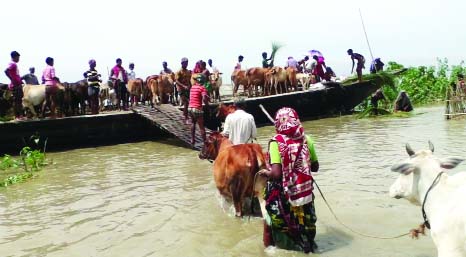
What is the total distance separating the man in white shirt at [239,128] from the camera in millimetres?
7434

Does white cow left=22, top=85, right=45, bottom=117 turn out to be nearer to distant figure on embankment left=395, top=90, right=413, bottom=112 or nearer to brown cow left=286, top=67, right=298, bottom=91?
brown cow left=286, top=67, right=298, bottom=91

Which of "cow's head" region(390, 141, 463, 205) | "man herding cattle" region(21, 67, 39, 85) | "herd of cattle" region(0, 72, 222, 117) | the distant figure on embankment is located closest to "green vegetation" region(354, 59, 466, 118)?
the distant figure on embankment

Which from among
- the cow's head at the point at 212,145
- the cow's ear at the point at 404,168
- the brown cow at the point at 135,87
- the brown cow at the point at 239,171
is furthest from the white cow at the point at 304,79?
the cow's ear at the point at 404,168

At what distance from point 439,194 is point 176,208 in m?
4.82

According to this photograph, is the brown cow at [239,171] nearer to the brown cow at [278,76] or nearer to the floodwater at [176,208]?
the floodwater at [176,208]

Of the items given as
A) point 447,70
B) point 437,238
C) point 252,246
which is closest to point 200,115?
point 252,246

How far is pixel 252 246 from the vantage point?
19.2 ft

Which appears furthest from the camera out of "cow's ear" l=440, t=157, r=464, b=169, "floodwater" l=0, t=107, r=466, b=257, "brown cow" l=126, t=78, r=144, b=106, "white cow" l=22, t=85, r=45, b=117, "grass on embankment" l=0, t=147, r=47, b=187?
"brown cow" l=126, t=78, r=144, b=106

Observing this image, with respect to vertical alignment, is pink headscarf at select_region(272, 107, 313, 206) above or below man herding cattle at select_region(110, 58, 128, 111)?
below

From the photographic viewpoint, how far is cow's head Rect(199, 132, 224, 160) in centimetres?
746

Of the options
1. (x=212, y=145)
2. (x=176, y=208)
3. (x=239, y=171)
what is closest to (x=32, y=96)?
(x=176, y=208)

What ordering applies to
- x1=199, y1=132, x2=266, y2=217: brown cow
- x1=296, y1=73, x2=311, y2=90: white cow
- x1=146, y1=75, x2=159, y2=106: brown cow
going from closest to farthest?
x1=199, y1=132, x2=266, y2=217: brown cow < x1=146, y1=75, x2=159, y2=106: brown cow < x1=296, y1=73, x2=311, y2=90: white cow

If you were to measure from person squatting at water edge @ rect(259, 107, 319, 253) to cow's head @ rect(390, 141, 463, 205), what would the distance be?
1.21 m

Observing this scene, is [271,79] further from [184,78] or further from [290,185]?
[290,185]
